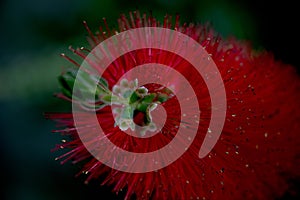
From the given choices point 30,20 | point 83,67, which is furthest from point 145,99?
point 30,20

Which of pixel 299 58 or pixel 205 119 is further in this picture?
pixel 299 58

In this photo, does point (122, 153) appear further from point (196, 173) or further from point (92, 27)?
point (92, 27)

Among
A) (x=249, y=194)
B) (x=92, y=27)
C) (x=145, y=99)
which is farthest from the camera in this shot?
(x=92, y=27)

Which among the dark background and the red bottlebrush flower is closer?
the red bottlebrush flower

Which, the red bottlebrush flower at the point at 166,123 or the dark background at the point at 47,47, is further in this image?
the dark background at the point at 47,47

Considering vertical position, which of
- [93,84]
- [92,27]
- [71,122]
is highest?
[92,27]

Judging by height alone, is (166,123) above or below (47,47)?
below

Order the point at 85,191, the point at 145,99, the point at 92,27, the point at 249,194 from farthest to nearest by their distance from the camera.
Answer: the point at 92,27, the point at 85,191, the point at 249,194, the point at 145,99

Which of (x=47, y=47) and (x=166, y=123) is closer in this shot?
(x=166, y=123)
